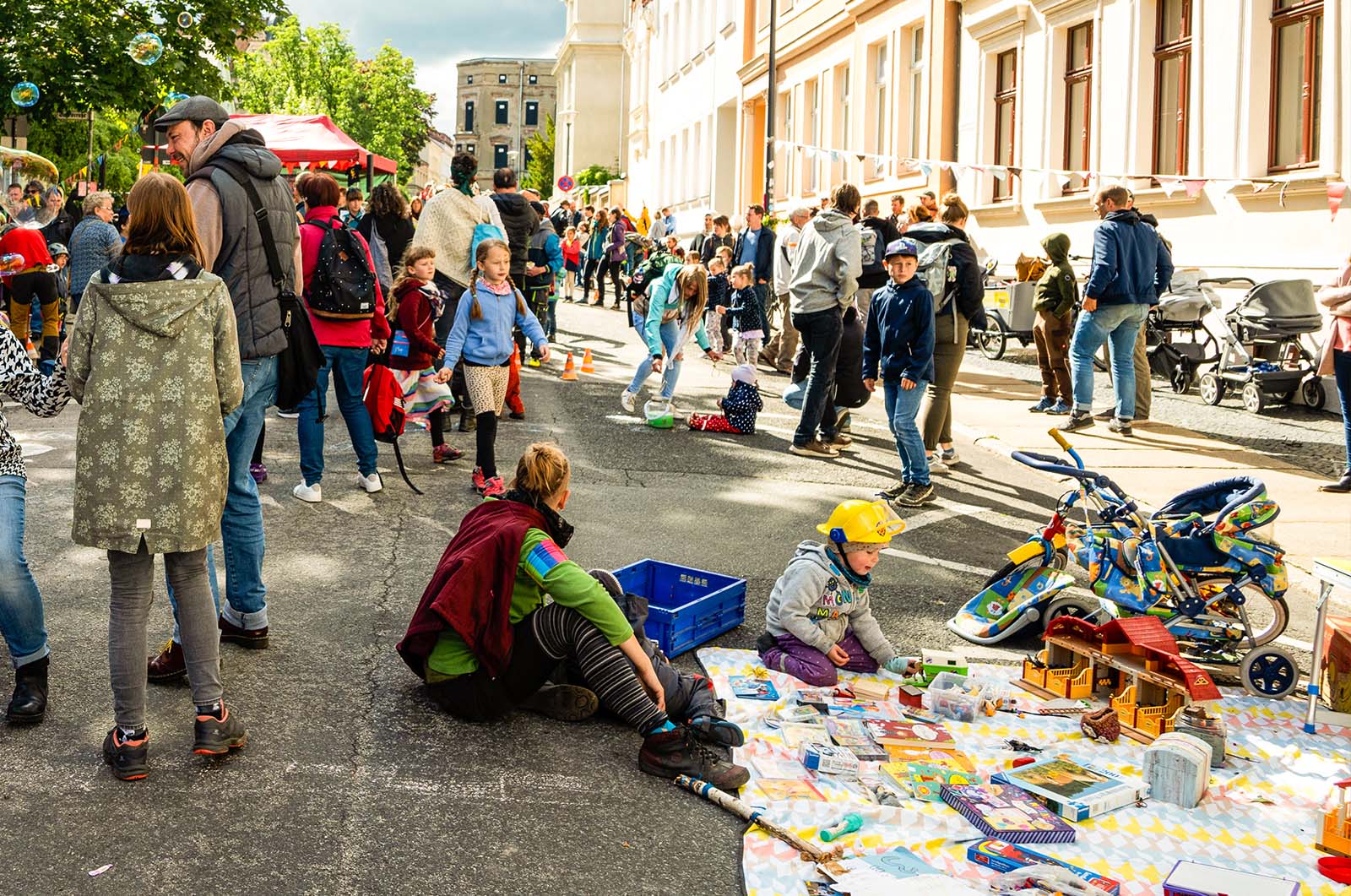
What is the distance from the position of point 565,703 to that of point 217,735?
1.25 metres

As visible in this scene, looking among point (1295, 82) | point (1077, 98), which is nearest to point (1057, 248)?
point (1295, 82)

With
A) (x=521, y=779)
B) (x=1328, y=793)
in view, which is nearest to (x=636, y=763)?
(x=521, y=779)

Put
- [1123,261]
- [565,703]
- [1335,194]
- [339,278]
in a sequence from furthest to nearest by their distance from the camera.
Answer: [1335,194] → [1123,261] → [339,278] → [565,703]

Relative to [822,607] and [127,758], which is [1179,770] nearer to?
[822,607]

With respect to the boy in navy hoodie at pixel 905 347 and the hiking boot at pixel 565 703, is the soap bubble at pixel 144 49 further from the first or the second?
the hiking boot at pixel 565 703

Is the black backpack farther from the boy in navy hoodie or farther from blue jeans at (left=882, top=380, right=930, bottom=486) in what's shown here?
blue jeans at (left=882, top=380, right=930, bottom=486)

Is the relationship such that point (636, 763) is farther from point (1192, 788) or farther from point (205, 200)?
point (205, 200)

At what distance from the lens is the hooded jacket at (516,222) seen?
1374cm

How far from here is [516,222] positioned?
13.9 meters

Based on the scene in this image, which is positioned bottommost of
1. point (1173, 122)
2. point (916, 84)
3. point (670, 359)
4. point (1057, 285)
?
point (670, 359)

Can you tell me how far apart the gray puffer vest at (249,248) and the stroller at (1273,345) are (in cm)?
1093

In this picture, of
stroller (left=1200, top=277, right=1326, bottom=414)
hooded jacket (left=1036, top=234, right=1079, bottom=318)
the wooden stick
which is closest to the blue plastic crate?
the wooden stick

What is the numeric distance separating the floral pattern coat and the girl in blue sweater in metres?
4.39

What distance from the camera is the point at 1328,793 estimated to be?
4.81 metres
